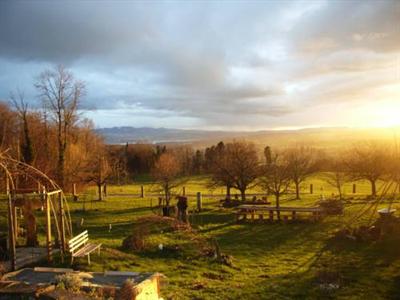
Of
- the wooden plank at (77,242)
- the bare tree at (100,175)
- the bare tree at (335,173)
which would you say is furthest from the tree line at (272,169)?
the wooden plank at (77,242)

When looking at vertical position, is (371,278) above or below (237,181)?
below

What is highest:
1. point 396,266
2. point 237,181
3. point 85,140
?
point 85,140

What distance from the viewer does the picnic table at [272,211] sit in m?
29.2

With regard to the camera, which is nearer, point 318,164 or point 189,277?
point 189,277

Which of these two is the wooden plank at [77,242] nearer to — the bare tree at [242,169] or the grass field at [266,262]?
the grass field at [266,262]

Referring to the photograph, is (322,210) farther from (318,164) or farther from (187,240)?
(318,164)

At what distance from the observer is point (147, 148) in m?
88.3

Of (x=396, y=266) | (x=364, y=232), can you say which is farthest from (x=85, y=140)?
(x=396, y=266)

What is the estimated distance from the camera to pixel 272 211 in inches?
1182

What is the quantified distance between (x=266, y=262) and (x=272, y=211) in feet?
37.8

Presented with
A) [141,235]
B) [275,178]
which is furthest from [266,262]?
[275,178]

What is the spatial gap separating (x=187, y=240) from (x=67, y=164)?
2994 centimetres

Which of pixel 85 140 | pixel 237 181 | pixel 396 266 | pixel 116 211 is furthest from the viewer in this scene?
pixel 85 140

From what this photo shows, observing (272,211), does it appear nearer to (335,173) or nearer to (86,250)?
(86,250)
